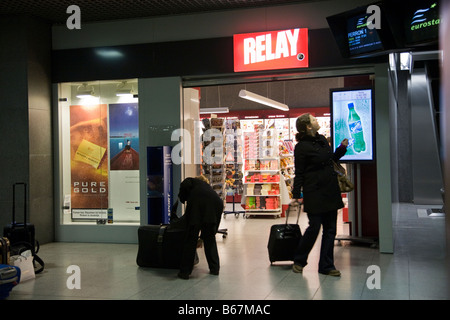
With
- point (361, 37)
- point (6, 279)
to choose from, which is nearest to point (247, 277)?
point (6, 279)

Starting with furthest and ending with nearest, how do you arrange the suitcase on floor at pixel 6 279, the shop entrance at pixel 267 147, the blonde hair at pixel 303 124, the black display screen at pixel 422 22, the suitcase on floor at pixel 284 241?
the shop entrance at pixel 267 147 → the suitcase on floor at pixel 284 241 → the blonde hair at pixel 303 124 → the black display screen at pixel 422 22 → the suitcase on floor at pixel 6 279

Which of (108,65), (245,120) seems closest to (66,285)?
(108,65)

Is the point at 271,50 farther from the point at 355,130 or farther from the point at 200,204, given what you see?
the point at 200,204

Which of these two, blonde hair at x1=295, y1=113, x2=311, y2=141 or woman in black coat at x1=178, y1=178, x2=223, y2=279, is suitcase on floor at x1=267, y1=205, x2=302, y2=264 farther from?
blonde hair at x1=295, y1=113, x2=311, y2=141

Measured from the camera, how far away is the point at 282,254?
6.04 metres

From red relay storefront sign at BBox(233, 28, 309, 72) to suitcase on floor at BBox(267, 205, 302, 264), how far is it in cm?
243

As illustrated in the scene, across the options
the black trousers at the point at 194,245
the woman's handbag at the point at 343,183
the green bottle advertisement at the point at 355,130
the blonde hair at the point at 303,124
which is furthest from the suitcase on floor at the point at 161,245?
the green bottle advertisement at the point at 355,130

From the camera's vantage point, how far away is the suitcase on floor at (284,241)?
19.6 feet

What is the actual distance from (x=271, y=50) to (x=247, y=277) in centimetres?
345

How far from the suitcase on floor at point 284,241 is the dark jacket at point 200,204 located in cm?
79

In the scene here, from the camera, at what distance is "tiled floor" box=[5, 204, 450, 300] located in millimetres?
Answer: 4816

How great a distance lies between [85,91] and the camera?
27.9 ft

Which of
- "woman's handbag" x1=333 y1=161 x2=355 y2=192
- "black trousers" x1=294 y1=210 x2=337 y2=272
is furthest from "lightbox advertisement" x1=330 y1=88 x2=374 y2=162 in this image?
"black trousers" x1=294 y1=210 x2=337 y2=272

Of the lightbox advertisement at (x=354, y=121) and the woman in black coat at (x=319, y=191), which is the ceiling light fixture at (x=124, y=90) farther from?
the woman in black coat at (x=319, y=191)
